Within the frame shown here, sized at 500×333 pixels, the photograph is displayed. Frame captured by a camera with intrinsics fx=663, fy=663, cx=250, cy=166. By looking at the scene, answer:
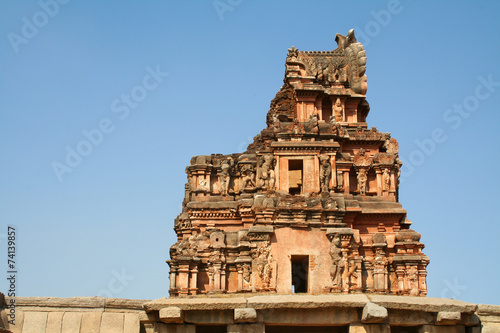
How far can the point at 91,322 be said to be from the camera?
15477 mm

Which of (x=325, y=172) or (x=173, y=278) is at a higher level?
(x=325, y=172)

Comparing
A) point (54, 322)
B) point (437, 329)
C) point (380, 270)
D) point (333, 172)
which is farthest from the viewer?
point (333, 172)

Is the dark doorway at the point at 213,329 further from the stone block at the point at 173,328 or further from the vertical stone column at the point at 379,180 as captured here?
the vertical stone column at the point at 379,180

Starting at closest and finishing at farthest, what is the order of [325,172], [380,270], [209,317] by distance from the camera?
[209,317] → [380,270] → [325,172]

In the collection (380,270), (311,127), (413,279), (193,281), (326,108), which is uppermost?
(326,108)

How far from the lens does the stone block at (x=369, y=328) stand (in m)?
14.5

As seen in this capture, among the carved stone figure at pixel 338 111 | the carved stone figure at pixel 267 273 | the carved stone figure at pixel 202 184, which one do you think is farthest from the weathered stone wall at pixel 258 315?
the carved stone figure at pixel 338 111

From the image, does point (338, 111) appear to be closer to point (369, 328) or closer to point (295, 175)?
point (295, 175)

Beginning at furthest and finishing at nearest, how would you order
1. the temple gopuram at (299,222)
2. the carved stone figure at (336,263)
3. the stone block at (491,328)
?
1. the temple gopuram at (299,222)
2. the carved stone figure at (336,263)
3. the stone block at (491,328)

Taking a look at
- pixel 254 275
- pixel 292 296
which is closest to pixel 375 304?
pixel 292 296

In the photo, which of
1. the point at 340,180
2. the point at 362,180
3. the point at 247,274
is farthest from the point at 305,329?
the point at 362,180

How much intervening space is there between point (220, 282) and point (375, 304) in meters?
11.4

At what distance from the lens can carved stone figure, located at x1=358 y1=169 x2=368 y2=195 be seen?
27609mm

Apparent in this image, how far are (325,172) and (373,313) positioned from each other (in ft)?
39.5
